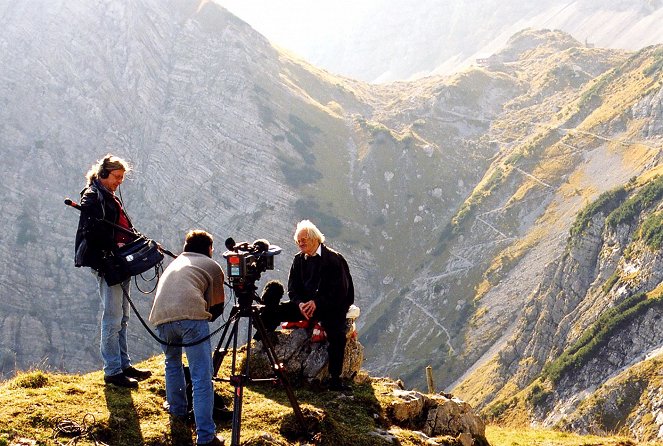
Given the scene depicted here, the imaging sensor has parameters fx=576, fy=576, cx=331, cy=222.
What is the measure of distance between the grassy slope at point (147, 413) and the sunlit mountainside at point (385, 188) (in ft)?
176

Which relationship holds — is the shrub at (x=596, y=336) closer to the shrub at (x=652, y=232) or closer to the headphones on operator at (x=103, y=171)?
the shrub at (x=652, y=232)

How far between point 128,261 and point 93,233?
67cm

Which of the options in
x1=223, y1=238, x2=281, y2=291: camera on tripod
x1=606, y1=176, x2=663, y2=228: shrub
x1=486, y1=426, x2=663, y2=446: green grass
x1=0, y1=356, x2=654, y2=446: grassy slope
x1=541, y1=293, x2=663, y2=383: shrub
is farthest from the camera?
x1=606, y1=176, x2=663, y2=228: shrub

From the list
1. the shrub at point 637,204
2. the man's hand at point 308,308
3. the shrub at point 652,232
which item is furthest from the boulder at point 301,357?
the shrub at point 637,204

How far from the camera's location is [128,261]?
8.87m

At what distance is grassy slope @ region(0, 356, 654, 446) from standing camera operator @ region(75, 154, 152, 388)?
1.54 ft

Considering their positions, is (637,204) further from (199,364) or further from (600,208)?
(199,364)

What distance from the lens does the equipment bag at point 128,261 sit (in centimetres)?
881

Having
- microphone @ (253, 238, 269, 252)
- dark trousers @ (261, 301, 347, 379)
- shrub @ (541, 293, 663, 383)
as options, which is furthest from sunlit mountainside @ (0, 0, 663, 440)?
microphone @ (253, 238, 269, 252)

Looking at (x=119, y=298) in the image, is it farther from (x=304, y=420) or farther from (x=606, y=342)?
(x=606, y=342)

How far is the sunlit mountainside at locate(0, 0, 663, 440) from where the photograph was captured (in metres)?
77.2

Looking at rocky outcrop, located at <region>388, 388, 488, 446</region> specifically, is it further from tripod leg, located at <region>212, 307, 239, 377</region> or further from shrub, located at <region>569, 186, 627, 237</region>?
shrub, located at <region>569, 186, 627, 237</region>

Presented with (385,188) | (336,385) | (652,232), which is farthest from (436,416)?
(385,188)

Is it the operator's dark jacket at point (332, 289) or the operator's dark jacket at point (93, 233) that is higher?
the operator's dark jacket at point (93, 233)
